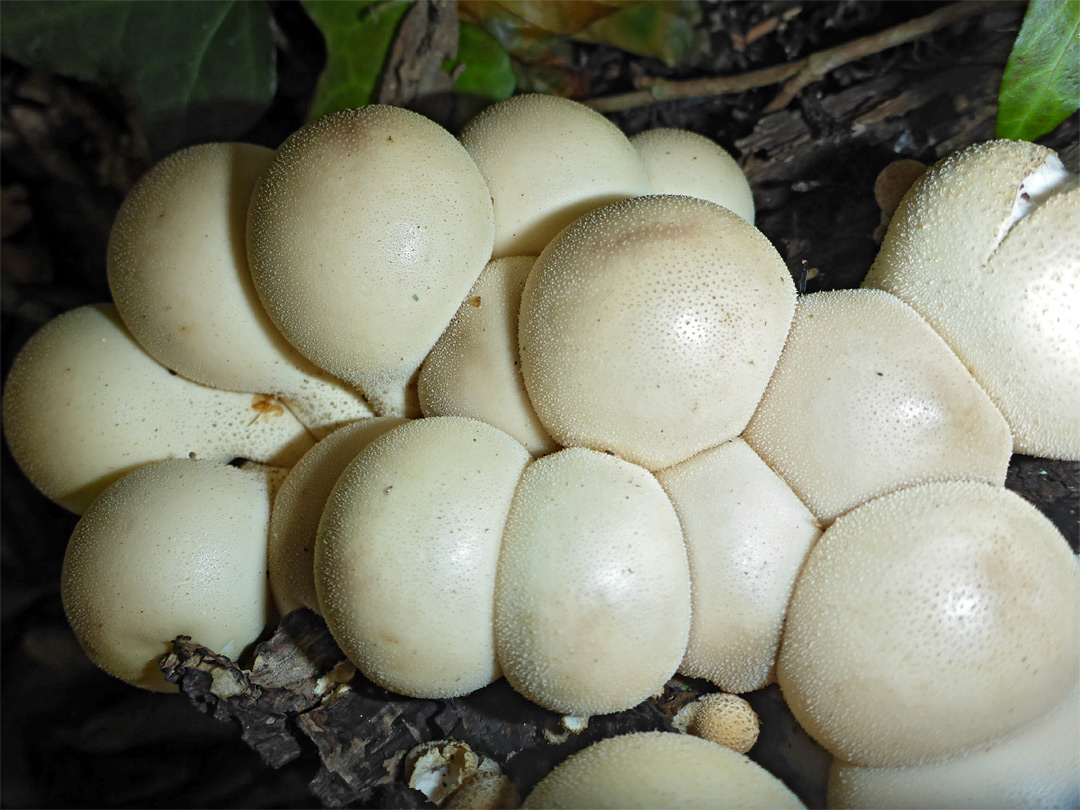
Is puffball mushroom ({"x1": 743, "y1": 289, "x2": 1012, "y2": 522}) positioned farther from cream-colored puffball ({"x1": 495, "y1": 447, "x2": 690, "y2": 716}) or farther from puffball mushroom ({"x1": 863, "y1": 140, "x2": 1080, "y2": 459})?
cream-colored puffball ({"x1": 495, "y1": 447, "x2": 690, "y2": 716})

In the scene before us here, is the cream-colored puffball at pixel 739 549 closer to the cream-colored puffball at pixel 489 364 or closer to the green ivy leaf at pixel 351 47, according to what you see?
the cream-colored puffball at pixel 489 364

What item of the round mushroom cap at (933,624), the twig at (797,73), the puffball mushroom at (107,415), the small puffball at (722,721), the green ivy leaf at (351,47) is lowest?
the small puffball at (722,721)

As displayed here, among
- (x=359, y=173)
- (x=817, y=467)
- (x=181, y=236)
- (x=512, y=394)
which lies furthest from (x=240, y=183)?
(x=817, y=467)

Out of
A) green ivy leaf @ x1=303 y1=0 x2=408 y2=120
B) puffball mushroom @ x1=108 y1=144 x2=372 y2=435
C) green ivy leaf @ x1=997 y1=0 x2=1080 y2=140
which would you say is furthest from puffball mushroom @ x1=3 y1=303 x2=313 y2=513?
green ivy leaf @ x1=997 y1=0 x2=1080 y2=140

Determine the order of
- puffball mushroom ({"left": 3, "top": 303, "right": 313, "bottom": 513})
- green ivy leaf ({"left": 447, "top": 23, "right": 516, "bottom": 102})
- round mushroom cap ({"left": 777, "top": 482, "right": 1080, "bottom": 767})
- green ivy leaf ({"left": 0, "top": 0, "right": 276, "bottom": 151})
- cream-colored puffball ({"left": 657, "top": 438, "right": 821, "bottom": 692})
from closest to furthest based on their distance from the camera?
1. round mushroom cap ({"left": 777, "top": 482, "right": 1080, "bottom": 767})
2. cream-colored puffball ({"left": 657, "top": 438, "right": 821, "bottom": 692})
3. puffball mushroom ({"left": 3, "top": 303, "right": 313, "bottom": 513})
4. green ivy leaf ({"left": 0, "top": 0, "right": 276, "bottom": 151})
5. green ivy leaf ({"left": 447, "top": 23, "right": 516, "bottom": 102})

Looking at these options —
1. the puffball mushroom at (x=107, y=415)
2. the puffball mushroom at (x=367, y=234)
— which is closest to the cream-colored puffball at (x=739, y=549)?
the puffball mushroom at (x=367, y=234)

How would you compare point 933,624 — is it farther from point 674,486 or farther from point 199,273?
point 199,273
